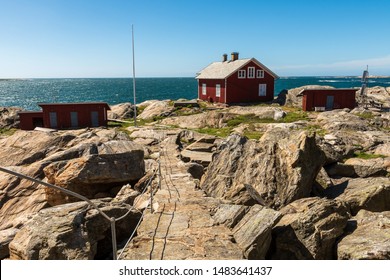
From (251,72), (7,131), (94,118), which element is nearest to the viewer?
(7,131)

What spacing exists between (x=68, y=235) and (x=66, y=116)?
1164 inches

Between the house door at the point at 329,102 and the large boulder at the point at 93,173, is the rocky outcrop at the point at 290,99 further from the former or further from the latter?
the large boulder at the point at 93,173

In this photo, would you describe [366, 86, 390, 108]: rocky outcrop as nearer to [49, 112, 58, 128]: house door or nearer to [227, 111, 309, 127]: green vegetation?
[227, 111, 309, 127]: green vegetation

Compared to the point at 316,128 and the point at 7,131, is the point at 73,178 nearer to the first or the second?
the point at 316,128

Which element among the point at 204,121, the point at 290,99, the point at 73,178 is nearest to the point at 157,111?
the point at 204,121

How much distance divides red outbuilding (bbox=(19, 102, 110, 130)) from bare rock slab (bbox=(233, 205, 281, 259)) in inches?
1199

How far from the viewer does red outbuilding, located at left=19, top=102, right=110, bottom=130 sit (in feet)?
112

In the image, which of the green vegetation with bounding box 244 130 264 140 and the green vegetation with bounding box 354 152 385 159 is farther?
the green vegetation with bounding box 244 130 264 140

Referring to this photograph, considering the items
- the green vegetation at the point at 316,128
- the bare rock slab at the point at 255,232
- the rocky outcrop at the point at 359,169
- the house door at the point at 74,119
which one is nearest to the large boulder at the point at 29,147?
the house door at the point at 74,119

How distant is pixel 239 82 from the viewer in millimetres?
46031

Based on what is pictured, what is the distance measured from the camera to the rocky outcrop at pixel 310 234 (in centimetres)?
852

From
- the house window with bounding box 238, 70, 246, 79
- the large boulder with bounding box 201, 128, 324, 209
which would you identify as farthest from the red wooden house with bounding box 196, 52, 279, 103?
the large boulder with bounding box 201, 128, 324, 209

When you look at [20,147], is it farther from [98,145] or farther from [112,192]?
[112,192]

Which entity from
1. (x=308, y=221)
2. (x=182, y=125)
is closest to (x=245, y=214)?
(x=308, y=221)
